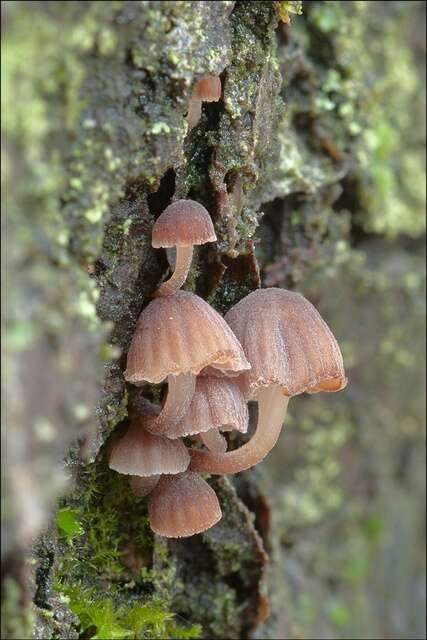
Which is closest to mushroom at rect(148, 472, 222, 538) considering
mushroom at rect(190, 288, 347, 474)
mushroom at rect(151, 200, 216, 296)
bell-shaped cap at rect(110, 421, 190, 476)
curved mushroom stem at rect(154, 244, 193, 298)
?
bell-shaped cap at rect(110, 421, 190, 476)

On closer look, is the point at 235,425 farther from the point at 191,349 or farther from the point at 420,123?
the point at 420,123

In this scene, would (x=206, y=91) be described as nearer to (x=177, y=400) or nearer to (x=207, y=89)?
(x=207, y=89)

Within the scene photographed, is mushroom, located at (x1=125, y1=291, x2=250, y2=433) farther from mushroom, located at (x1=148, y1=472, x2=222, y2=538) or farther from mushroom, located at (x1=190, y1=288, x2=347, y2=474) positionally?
mushroom, located at (x1=148, y1=472, x2=222, y2=538)

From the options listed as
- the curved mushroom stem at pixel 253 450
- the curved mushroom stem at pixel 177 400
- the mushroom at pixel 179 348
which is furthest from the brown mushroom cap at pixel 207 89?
the curved mushroom stem at pixel 253 450

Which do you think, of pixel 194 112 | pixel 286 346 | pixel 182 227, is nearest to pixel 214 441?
pixel 286 346

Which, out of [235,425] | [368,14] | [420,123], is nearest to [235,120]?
[235,425]

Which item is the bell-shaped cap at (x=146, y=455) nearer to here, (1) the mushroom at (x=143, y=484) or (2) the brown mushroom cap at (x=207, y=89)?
(1) the mushroom at (x=143, y=484)
